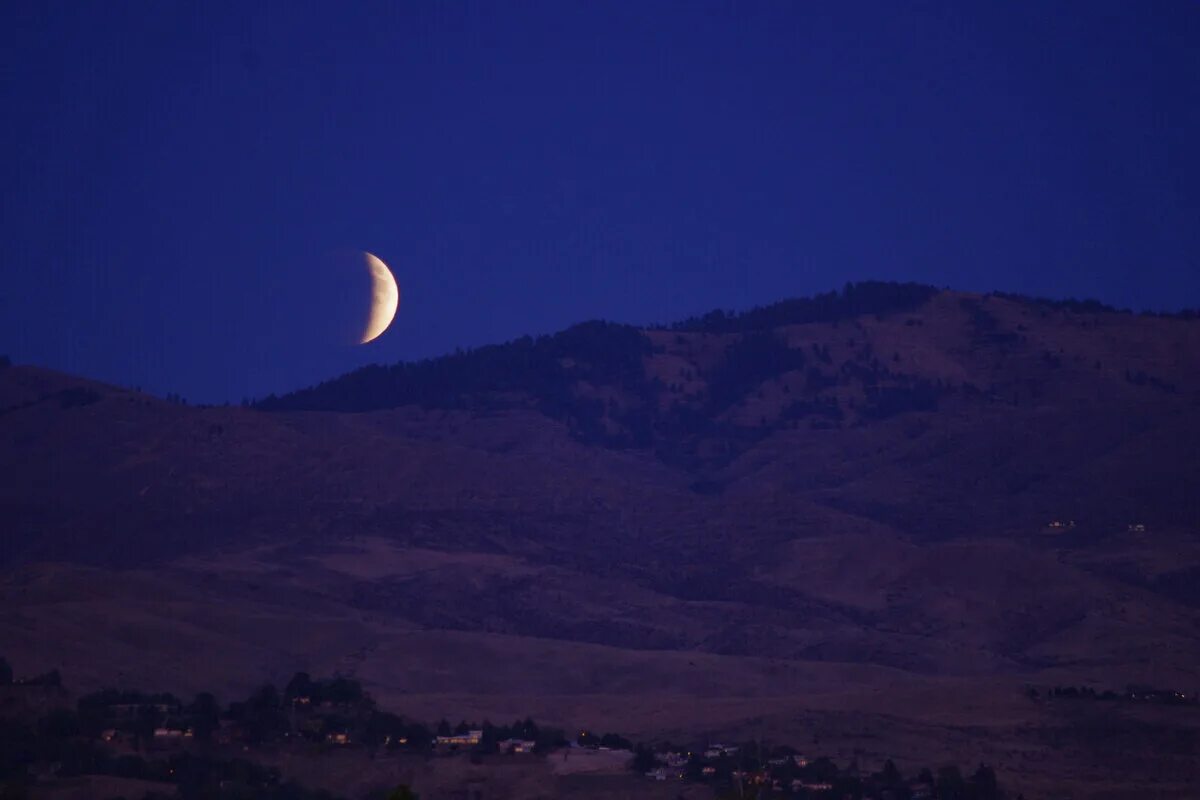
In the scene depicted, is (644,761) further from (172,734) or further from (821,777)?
(172,734)

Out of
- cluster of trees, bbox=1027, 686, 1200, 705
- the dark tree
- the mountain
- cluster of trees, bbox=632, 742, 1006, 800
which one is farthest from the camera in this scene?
the mountain

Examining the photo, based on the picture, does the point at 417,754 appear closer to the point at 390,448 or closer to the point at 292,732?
the point at 292,732

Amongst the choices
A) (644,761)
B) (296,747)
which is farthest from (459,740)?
(644,761)

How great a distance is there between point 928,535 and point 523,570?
68.1 ft

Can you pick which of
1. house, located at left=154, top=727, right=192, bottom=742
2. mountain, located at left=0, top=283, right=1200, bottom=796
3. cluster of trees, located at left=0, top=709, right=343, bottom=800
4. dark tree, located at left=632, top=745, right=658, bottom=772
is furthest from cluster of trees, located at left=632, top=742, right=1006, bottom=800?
house, located at left=154, top=727, right=192, bottom=742

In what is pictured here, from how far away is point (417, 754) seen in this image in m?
37.8

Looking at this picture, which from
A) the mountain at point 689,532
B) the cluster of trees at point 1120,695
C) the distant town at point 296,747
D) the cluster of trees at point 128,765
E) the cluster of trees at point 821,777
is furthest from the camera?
the mountain at point 689,532

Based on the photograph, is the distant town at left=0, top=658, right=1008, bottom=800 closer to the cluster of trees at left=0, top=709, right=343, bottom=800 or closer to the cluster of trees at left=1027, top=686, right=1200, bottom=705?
the cluster of trees at left=0, top=709, right=343, bottom=800

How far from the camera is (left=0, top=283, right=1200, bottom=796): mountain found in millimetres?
49844

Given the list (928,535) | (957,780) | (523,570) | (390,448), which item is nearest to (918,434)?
(928,535)

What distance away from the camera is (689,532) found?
8150 cm

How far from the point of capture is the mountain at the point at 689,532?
49844mm

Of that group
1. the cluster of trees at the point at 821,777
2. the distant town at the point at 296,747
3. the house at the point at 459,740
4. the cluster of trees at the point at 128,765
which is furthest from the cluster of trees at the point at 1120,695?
the cluster of trees at the point at 128,765

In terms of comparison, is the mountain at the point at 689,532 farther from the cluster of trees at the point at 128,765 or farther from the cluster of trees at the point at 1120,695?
the cluster of trees at the point at 128,765
